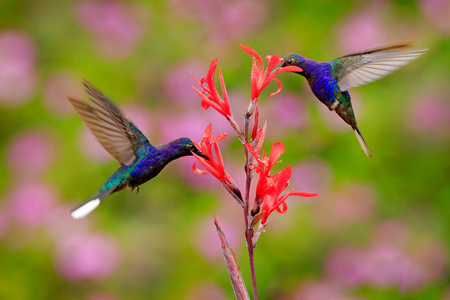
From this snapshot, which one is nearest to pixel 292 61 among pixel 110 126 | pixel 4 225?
pixel 110 126

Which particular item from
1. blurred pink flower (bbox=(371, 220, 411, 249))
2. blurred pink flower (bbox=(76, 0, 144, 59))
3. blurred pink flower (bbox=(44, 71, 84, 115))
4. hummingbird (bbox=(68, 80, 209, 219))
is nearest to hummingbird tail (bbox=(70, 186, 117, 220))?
hummingbird (bbox=(68, 80, 209, 219))

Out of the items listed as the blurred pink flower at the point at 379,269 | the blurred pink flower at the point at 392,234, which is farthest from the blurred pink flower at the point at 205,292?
the blurred pink flower at the point at 392,234

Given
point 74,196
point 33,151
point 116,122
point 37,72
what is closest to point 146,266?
point 74,196

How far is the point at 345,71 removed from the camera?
3.28 feet

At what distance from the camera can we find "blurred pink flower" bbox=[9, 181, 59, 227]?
2.19m

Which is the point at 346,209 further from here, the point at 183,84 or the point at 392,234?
the point at 183,84

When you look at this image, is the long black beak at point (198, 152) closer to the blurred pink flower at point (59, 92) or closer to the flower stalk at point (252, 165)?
the flower stalk at point (252, 165)

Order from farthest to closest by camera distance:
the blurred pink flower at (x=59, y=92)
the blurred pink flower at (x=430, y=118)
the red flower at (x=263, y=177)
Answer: the blurred pink flower at (x=59, y=92)
the blurred pink flower at (x=430, y=118)
the red flower at (x=263, y=177)

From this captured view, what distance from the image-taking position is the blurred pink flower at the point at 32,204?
7.18ft

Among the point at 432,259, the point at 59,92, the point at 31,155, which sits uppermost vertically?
the point at 59,92

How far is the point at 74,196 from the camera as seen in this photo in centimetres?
236

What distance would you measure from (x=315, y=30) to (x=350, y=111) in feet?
6.17

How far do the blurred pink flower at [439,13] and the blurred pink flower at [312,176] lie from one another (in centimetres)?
93

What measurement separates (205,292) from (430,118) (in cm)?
125
